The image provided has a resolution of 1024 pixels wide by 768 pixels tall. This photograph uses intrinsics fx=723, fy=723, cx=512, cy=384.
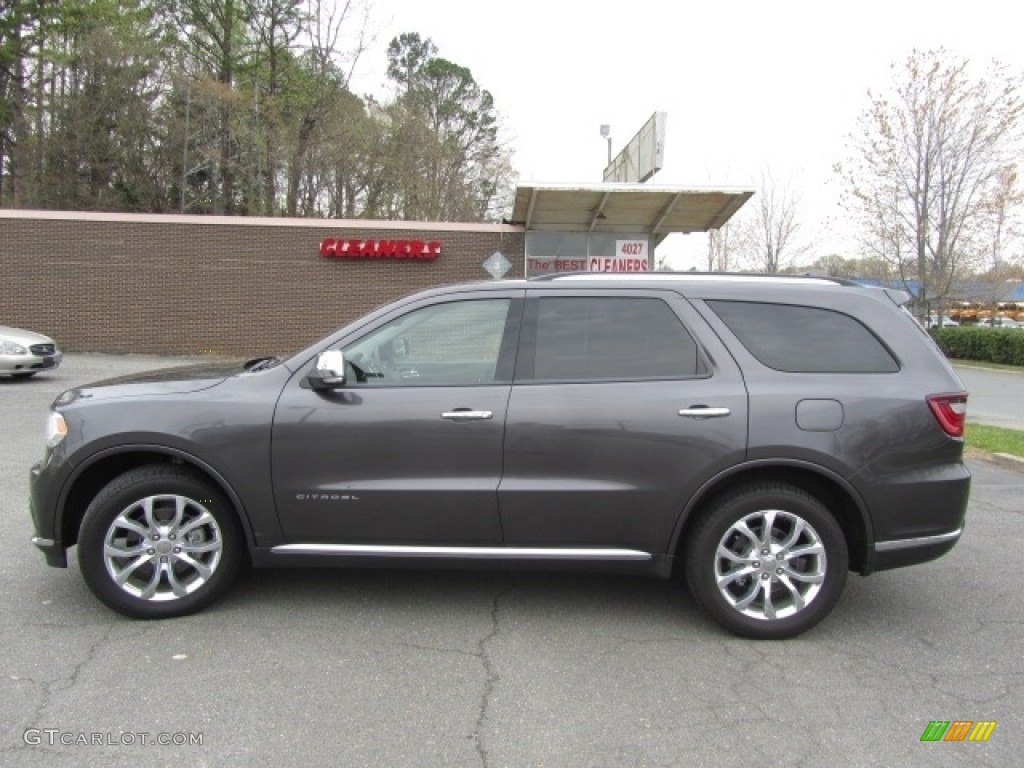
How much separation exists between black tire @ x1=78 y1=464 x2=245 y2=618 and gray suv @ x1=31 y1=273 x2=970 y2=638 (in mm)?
10

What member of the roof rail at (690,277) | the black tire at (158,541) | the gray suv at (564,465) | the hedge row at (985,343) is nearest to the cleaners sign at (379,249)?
the roof rail at (690,277)

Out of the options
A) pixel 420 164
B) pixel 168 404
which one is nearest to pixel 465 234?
pixel 420 164

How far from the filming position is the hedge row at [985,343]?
25594 millimetres

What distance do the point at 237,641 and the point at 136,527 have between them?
2.55 feet

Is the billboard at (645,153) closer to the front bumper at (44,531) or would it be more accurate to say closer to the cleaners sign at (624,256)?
the cleaners sign at (624,256)

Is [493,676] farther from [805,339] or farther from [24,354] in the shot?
[24,354]

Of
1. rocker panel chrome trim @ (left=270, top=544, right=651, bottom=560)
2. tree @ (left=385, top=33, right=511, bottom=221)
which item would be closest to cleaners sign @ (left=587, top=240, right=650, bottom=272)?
tree @ (left=385, top=33, right=511, bottom=221)

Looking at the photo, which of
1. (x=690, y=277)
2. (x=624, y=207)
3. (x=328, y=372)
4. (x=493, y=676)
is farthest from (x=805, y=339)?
(x=624, y=207)

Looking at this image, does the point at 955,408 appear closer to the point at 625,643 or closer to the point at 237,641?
the point at 625,643

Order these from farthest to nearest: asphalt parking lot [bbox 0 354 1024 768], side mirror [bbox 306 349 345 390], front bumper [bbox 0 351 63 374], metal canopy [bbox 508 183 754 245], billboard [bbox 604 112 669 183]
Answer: billboard [bbox 604 112 669 183] < metal canopy [bbox 508 183 754 245] < front bumper [bbox 0 351 63 374] < side mirror [bbox 306 349 345 390] < asphalt parking lot [bbox 0 354 1024 768]

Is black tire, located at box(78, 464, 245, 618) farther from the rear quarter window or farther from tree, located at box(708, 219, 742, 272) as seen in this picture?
tree, located at box(708, 219, 742, 272)

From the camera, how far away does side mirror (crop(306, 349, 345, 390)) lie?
3471 mm

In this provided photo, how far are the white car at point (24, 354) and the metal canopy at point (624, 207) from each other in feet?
31.6

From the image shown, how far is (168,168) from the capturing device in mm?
29328
